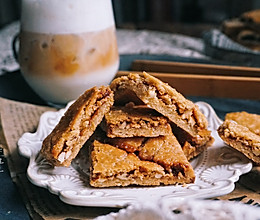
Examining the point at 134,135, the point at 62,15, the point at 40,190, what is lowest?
the point at 40,190

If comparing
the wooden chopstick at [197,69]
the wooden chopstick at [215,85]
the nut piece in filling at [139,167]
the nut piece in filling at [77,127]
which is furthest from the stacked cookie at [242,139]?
the wooden chopstick at [197,69]

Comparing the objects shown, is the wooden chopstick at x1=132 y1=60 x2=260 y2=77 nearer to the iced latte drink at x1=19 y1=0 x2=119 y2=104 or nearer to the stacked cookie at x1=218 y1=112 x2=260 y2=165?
the iced latte drink at x1=19 y1=0 x2=119 y2=104

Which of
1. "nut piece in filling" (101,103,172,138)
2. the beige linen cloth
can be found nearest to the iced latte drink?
the beige linen cloth

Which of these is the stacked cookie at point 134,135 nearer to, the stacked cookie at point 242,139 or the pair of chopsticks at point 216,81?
the stacked cookie at point 242,139

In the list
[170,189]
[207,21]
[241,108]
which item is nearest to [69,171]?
[170,189]

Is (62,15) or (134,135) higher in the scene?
(62,15)

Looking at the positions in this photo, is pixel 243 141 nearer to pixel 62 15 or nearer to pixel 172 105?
pixel 172 105

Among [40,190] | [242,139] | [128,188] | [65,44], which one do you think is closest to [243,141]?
[242,139]
